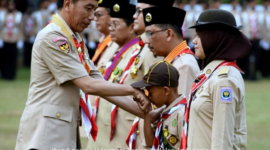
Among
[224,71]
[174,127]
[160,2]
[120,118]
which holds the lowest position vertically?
[174,127]

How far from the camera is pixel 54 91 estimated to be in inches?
174

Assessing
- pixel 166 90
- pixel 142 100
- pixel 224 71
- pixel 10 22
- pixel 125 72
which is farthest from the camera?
pixel 10 22

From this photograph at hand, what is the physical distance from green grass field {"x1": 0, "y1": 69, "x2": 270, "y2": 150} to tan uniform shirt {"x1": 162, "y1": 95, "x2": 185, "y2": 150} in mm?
4144

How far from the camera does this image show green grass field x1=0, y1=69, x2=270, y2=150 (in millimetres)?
9031

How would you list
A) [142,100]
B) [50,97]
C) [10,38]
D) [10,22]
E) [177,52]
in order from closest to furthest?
1. [50,97]
2. [142,100]
3. [177,52]
4. [10,22]
5. [10,38]

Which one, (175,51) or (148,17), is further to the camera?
(148,17)

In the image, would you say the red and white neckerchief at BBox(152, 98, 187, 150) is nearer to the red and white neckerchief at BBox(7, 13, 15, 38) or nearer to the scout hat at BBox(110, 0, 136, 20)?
the scout hat at BBox(110, 0, 136, 20)

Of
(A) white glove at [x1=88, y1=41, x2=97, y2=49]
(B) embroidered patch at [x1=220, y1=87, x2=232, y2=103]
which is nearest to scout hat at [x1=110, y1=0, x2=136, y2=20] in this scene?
(B) embroidered patch at [x1=220, y1=87, x2=232, y2=103]

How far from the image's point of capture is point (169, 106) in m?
4.75

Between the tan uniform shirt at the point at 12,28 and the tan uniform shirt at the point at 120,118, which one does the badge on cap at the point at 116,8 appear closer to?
the tan uniform shirt at the point at 120,118

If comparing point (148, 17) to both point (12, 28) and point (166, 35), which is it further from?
point (12, 28)

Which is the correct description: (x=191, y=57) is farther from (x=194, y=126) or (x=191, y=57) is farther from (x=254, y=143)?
(x=254, y=143)

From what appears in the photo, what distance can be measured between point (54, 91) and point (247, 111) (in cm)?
832

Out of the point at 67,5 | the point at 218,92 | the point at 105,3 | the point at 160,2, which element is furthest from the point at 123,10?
the point at 218,92
